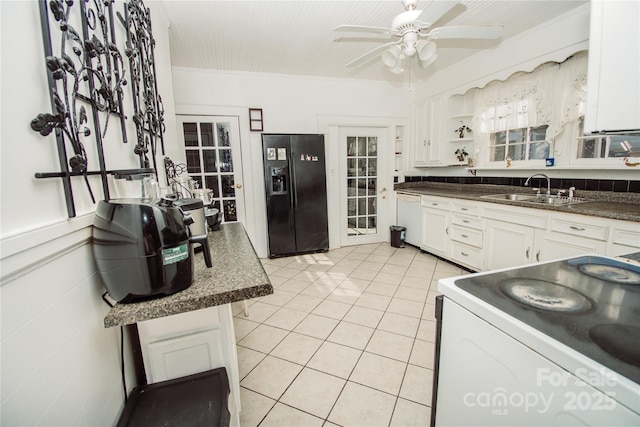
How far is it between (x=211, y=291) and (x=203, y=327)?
0.32 meters

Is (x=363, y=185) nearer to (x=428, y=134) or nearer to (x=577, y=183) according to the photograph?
(x=428, y=134)

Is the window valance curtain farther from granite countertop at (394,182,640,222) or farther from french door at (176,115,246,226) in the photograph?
french door at (176,115,246,226)

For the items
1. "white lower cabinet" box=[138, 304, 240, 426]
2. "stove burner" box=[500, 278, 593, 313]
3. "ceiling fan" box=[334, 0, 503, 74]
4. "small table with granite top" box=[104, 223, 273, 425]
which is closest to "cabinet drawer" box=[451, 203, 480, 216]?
"ceiling fan" box=[334, 0, 503, 74]

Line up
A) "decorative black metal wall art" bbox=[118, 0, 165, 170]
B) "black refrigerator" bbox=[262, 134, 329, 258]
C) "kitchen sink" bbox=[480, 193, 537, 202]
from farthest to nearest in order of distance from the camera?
"black refrigerator" bbox=[262, 134, 329, 258], "kitchen sink" bbox=[480, 193, 537, 202], "decorative black metal wall art" bbox=[118, 0, 165, 170]

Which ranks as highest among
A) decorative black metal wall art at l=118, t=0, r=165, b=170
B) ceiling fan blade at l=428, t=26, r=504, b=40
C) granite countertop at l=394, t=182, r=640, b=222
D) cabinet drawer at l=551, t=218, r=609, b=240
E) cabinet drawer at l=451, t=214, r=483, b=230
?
ceiling fan blade at l=428, t=26, r=504, b=40

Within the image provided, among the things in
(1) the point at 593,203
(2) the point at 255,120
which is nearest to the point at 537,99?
(1) the point at 593,203

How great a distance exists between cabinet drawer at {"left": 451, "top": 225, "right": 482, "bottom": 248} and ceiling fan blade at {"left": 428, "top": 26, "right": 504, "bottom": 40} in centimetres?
187

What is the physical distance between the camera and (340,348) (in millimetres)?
1910

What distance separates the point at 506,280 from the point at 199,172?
356 centimetres

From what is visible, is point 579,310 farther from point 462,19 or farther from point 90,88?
point 462,19

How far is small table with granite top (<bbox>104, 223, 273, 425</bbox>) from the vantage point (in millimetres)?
860

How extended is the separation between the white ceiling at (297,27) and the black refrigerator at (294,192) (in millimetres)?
961

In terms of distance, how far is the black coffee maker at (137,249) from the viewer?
748 mm

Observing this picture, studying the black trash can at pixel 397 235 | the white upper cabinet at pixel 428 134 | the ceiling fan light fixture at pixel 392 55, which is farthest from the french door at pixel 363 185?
the ceiling fan light fixture at pixel 392 55
